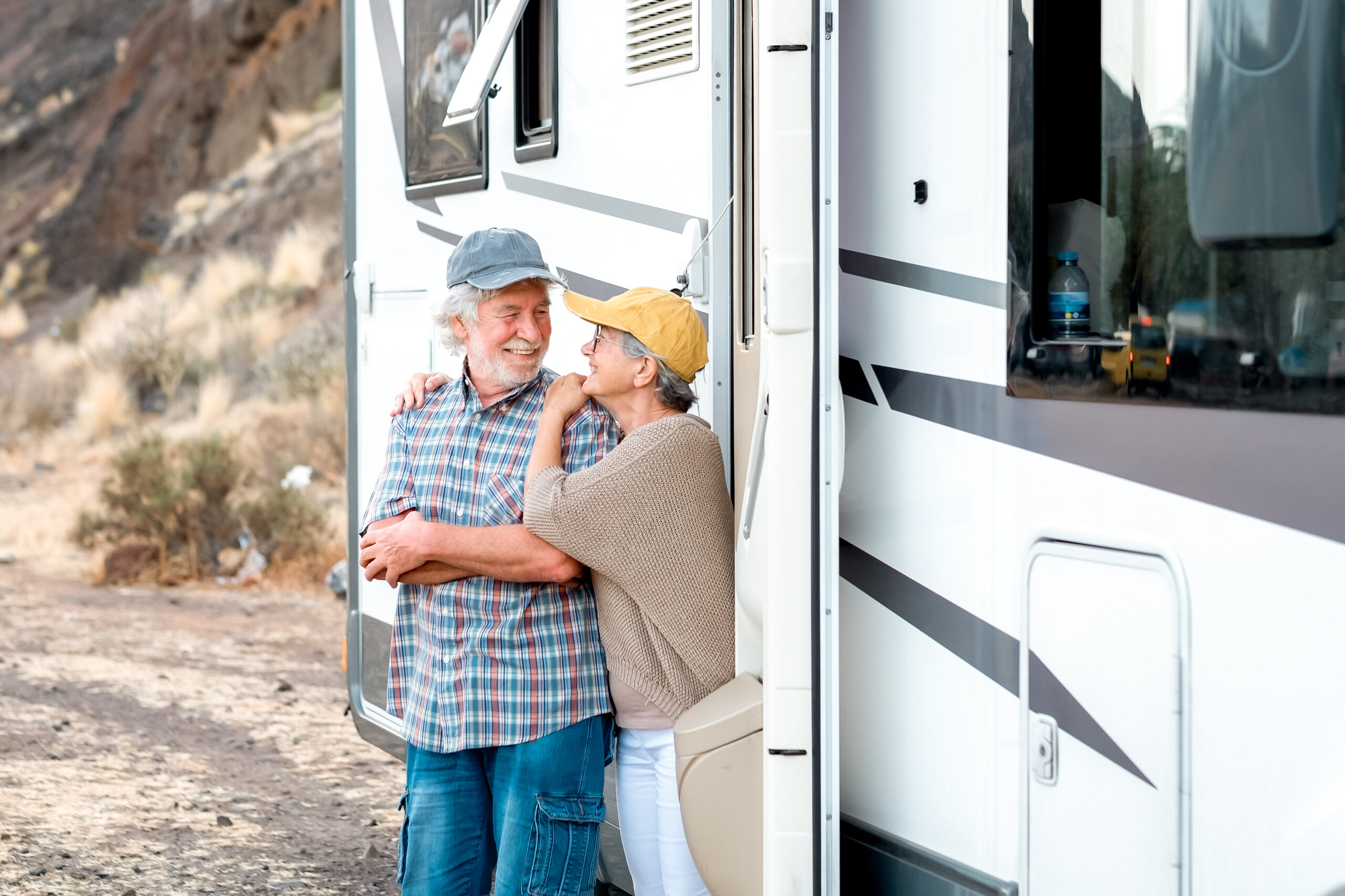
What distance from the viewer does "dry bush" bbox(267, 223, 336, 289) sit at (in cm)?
1586

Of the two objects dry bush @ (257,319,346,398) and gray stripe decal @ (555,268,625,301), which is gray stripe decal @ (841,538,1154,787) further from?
dry bush @ (257,319,346,398)

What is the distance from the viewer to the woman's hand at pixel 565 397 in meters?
2.57

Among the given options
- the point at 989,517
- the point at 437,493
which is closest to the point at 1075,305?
the point at 989,517

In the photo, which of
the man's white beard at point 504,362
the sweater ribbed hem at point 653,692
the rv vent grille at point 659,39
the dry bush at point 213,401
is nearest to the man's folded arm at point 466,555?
the sweater ribbed hem at point 653,692

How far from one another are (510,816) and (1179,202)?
1.57m

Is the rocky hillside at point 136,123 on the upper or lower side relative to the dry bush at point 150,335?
upper

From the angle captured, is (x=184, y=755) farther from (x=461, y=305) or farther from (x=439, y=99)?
(x=461, y=305)

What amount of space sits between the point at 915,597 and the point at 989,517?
200 millimetres

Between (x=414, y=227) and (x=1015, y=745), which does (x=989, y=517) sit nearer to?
(x=1015, y=745)

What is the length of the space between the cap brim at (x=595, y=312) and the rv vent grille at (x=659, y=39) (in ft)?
1.90

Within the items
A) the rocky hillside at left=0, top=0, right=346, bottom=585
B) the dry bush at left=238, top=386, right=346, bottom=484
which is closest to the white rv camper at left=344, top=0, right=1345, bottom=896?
the rocky hillside at left=0, top=0, right=346, bottom=585

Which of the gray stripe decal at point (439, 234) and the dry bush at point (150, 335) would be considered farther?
the dry bush at point (150, 335)

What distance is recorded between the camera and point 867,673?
226 centimetres

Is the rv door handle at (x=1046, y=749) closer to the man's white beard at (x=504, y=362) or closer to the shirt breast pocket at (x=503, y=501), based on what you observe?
the shirt breast pocket at (x=503, y=501)
